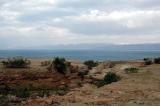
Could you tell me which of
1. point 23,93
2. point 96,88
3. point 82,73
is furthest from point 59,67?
point 23,93

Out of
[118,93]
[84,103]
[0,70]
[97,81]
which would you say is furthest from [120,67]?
[84,103]

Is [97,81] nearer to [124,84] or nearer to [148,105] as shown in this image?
[124,84]

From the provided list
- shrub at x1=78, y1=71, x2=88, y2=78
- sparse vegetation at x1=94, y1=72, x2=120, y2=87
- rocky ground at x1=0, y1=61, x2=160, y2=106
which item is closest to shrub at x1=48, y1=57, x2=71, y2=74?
rocky ground at x1=0, y1=61, x2=160, y2=106

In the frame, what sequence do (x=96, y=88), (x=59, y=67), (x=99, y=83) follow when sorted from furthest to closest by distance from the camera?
1. (x=59, y=67)
2. (x=99, y=83)
3. (x=96, y=88)

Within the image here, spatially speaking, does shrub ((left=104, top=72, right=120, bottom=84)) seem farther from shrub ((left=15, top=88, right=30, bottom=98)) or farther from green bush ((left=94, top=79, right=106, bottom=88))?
shrub ((left=15, top=88, right=30, bottom=98))

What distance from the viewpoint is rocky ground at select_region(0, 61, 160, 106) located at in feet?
75.7

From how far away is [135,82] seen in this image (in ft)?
103

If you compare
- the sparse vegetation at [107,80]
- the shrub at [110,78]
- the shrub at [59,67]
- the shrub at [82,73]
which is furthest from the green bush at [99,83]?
the shrub at [59,67]

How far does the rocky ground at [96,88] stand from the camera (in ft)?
75.7

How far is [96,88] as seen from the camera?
98.5 feet

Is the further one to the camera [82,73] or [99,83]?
[82,73]

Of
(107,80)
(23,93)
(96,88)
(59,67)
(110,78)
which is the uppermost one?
(59,67)

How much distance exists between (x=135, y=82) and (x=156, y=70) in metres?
7.14

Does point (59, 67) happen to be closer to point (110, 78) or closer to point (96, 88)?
point (110, 78)
